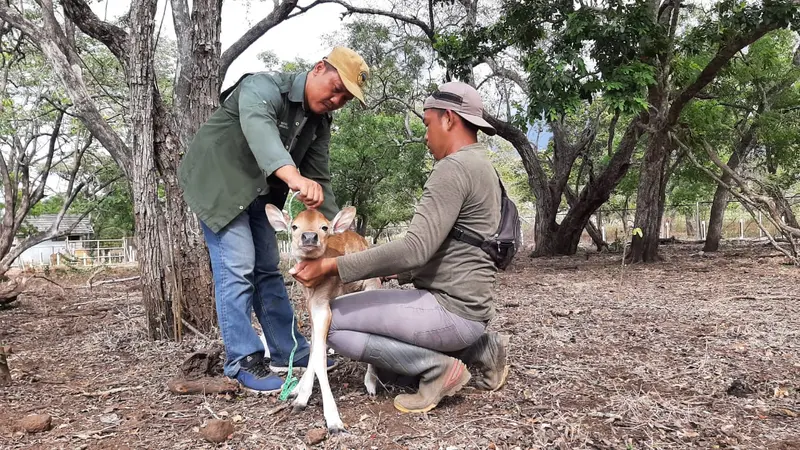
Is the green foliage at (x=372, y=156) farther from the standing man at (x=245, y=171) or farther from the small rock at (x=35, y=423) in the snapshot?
the small rock at (x=35, y=423)

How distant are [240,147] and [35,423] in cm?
173

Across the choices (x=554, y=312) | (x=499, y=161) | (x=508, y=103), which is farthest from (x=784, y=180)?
(x=499, y=161)

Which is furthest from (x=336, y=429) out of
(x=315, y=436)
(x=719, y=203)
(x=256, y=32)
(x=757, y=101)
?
(x=719, y=203)

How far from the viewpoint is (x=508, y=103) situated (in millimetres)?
18938

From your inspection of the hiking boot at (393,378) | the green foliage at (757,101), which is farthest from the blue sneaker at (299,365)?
the green foliage at (757,101)

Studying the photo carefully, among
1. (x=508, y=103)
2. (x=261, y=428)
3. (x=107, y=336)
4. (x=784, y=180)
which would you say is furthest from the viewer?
(x=508, y=103)

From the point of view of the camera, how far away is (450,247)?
2.95 m

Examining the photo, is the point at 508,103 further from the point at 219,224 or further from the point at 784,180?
the point at 219,224

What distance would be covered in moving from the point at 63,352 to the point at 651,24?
8346 millimetres

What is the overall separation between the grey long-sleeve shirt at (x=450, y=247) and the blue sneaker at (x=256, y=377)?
3.03ft

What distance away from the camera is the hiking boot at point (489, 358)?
10.6ft

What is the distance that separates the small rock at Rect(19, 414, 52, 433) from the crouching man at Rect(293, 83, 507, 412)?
1.45 metres

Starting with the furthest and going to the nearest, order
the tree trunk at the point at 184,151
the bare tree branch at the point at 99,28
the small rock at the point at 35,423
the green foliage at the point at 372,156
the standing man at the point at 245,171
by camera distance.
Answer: the green foliage at the point at 372,156 < the bare tree branch at the point at 99,28 < the tree trunk at the point at 184,151 < the standing man at the point at 245,171 < the small rock at the point at 35,423

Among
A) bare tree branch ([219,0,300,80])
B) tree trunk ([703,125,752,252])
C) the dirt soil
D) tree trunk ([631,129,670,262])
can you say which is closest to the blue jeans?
the dirt soil
